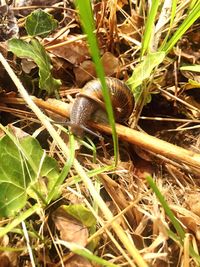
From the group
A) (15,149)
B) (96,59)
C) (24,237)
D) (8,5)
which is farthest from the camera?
(8,5)

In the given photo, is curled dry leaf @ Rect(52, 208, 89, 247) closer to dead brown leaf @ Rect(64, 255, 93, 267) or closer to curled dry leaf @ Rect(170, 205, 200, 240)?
dead brown leaf @ Rect(64, 255, 93, 267)

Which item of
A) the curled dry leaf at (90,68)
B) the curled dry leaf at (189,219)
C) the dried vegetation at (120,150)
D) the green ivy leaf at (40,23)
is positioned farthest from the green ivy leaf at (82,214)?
the green ivy leaf at (40,23)

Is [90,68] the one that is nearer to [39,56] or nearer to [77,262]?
A: [39,56]

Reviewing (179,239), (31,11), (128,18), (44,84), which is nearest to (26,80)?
(44,84)

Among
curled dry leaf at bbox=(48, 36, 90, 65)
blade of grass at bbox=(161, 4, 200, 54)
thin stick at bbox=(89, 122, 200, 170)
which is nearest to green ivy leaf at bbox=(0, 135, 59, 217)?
thin stick at bbox=(89, 122, 200, 170)

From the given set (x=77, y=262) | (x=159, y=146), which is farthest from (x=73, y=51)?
(x=77, y=262)

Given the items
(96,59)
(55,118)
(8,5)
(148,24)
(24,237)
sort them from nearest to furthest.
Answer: (96,59)
(24,237)
(148,24)
(55,118)
(8,5)

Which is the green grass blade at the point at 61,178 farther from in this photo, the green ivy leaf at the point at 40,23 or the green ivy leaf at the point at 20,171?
the green ivy leaf at the point at 40,23

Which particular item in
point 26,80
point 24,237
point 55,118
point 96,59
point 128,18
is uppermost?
point 96,59

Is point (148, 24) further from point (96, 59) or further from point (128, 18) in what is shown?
point (96, 59)
